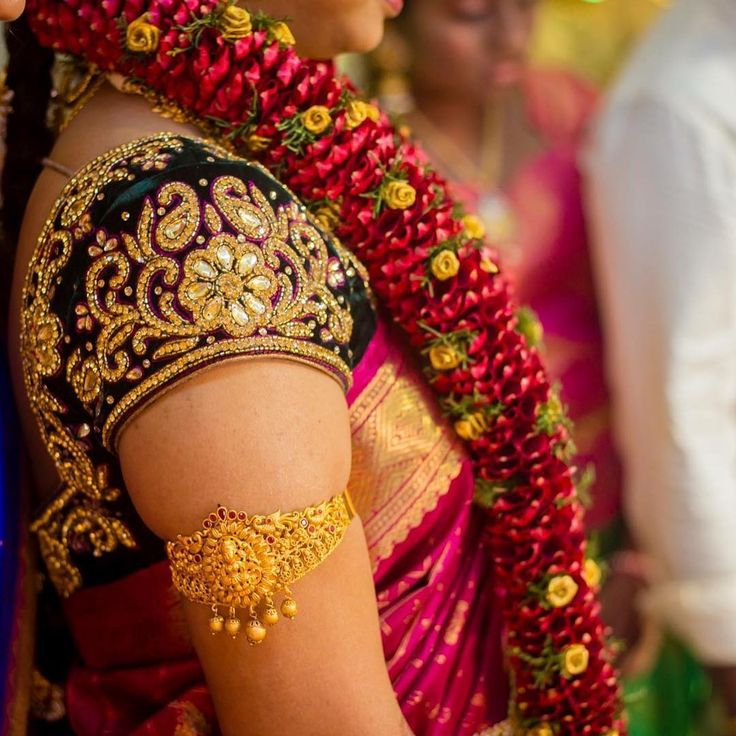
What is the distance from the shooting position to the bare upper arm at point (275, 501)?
87cm

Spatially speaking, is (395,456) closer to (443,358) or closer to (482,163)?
(443,358)

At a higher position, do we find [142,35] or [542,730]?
[142,35]

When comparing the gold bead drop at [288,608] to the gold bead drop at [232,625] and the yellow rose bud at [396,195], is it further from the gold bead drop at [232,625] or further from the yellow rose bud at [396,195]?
the yellow rose bud at [396,195]

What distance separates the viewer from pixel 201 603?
2.97 ft

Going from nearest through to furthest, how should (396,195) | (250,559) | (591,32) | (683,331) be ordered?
(250,559)
(396,195)
(683,331)
(591,32)

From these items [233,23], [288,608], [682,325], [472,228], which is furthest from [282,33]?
[682,325]

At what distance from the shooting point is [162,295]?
88 centimetres

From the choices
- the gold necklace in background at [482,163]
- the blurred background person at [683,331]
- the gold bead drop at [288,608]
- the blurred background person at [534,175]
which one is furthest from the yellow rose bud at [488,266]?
the gold necklace in background at [482,163]

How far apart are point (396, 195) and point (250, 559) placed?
418 mm

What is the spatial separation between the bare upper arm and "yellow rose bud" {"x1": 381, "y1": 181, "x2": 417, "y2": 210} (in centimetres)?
25

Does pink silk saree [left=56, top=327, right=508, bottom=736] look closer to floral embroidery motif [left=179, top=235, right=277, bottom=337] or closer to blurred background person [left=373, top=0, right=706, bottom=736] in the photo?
floral embroidery motif [left=179, top=235, right=277, bottom=337]

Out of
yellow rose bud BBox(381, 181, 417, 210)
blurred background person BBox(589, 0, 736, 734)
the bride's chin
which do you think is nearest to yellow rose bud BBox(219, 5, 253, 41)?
the bride's chin

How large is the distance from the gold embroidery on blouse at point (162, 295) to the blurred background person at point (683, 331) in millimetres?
1136

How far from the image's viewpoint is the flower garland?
103cm
